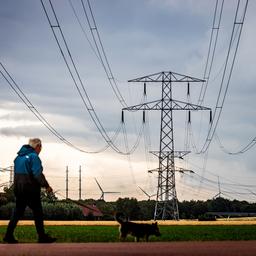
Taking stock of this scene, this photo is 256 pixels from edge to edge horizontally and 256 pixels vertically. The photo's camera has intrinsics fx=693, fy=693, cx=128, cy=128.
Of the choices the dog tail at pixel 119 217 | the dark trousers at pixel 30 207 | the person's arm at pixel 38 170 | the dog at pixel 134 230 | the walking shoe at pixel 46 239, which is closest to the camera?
the person's arm at pixel 38 170

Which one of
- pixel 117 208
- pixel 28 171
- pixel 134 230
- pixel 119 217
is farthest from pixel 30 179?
pixel 117 208

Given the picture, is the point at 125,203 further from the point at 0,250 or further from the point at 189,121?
the point at 0,250

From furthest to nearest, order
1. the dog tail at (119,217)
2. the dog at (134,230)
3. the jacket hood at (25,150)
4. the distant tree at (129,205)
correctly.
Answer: the distant tree at (129,205), the dog tail at (119,217), the dog at (134,230), the jacket hood at (25,150)

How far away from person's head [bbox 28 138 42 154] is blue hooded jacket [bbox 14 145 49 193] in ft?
0.20

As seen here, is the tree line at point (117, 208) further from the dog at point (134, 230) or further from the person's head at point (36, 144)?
the person's head at point (36, 144)

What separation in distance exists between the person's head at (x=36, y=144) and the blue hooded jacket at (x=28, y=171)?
0.20 ft

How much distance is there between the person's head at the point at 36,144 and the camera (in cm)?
1365

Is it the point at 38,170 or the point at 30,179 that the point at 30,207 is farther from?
the point at 38,170

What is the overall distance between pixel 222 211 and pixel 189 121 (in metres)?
134

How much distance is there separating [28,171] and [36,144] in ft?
1.86

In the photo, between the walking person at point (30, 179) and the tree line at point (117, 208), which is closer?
the walking person at point (30, 179)

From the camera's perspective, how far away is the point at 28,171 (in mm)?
13477

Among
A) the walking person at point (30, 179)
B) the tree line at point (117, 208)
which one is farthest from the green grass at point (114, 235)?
the tree line at point (117, 208)

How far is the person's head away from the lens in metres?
13.6
